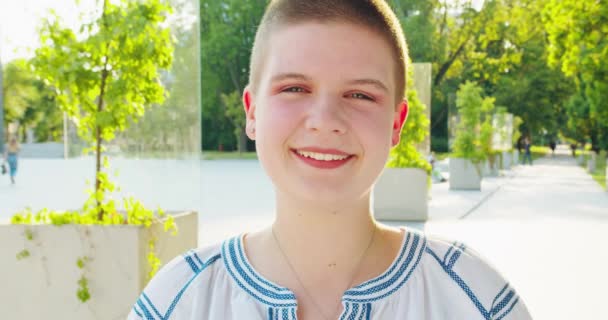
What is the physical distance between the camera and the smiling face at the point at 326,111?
1.05m

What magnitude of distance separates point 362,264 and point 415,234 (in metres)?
0.14

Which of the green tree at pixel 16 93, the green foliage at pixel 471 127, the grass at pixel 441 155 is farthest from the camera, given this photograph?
the grass at pixel 441 155

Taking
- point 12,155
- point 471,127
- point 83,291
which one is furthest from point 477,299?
point 471,127

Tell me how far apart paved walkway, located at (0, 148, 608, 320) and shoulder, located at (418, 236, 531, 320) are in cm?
21

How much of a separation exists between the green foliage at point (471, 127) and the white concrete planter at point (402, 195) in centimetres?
764

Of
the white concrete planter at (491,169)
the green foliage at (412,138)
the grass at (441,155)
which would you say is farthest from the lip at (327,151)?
the grass at (441,155)

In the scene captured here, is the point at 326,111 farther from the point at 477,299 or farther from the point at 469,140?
the point at 469,140

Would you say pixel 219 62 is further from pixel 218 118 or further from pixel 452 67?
pixel 452 67

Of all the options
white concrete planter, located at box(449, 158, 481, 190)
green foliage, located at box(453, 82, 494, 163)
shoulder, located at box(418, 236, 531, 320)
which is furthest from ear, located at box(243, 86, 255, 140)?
green foliage, located at box(453, 82, 494, 163)

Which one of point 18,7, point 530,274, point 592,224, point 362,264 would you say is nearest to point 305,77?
point 362,264

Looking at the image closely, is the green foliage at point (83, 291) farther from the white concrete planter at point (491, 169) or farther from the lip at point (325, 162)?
the white concrete planter at point (491, 169)

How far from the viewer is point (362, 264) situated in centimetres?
119

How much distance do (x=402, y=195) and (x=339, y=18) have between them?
31.1ft

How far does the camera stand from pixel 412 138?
416 inches
